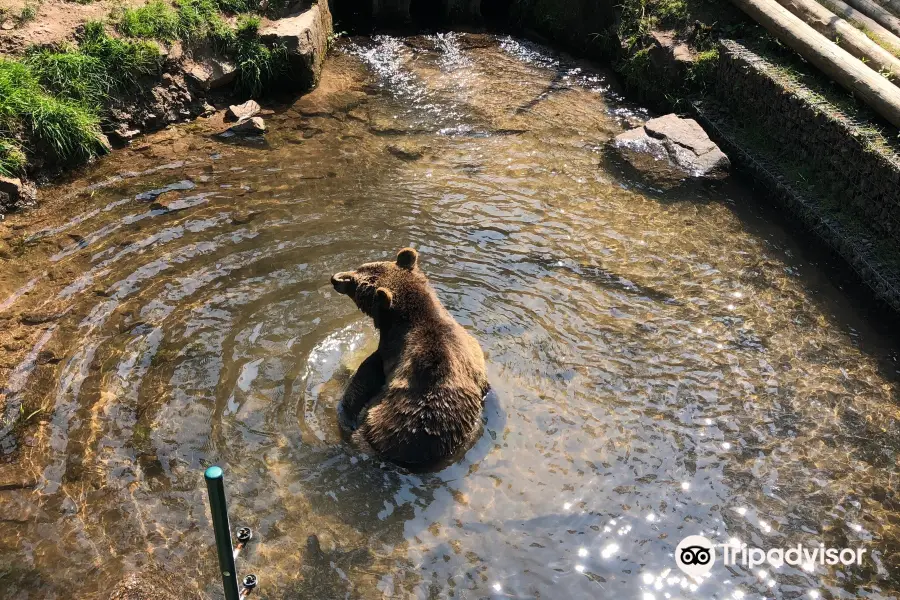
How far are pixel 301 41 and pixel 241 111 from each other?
1.57 m

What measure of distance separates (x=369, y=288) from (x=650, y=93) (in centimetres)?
780

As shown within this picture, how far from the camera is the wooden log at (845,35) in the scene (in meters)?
8.89

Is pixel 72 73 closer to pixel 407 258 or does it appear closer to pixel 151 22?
pixel 151 22

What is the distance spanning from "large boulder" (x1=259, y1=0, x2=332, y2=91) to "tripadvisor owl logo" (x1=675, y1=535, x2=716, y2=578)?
878 centimetres

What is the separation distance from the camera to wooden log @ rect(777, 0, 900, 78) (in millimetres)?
8895

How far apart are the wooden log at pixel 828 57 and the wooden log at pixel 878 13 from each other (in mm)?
1106

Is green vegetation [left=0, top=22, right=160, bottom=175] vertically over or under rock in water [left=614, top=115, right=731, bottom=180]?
over

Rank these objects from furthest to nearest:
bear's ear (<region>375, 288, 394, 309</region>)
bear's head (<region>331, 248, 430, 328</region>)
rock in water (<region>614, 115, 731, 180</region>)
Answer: rock in water (<region>614, 115, 731, 180</region>)
bear's head (<region>331, 248, 430, 328</region>)
bear's ear (<region>375, 288, 394, 309</region>)

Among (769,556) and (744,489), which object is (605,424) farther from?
(769,556)

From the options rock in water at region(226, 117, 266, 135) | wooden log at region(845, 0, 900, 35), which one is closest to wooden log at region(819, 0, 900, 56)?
wooden log at region(845, 0, 900, 35)

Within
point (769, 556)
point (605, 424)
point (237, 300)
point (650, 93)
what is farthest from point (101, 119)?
point (769, 556)

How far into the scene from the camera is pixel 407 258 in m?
5.37

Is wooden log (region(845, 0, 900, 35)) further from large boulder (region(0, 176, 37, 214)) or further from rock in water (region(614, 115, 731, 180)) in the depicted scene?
large boulder (region(0, 176, 37, 214))

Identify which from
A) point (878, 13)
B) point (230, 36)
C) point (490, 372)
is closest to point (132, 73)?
point (230, 36)
